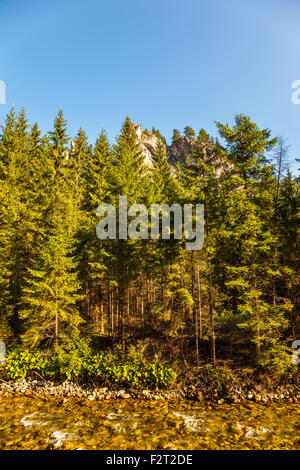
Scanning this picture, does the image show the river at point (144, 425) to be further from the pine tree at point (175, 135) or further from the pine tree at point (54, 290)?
the pine tree at point (175, 135)

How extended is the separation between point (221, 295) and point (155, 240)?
17.2 ft

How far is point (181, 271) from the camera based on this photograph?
44.2 feet

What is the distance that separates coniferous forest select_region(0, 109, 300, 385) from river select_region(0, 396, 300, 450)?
185 centimetres

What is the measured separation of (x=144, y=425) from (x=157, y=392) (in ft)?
9.65

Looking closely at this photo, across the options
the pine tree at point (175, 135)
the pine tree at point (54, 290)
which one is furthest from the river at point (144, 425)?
the pine tree at point (175, 135)

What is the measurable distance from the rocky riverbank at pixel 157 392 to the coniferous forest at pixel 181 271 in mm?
657

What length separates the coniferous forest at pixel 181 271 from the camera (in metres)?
12.4

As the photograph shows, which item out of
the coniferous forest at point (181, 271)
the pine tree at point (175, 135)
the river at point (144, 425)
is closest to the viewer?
the river at point (144, 425)

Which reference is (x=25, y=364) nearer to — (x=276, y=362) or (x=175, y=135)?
(x=276, y=362)

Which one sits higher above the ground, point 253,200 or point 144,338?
point 253,200

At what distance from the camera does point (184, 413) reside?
10383 millimetres
